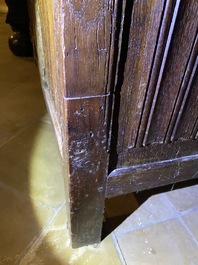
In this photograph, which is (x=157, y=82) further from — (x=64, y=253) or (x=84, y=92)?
(x=64, y=253)

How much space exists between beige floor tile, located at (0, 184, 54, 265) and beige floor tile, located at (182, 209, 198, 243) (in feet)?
1.52

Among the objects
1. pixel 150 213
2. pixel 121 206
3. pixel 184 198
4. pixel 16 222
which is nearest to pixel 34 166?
pixel 16 222

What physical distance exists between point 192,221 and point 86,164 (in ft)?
1.70

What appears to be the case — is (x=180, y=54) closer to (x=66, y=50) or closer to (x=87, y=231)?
(x=66, y=50)

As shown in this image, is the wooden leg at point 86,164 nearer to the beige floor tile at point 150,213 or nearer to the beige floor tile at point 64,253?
the beige floor tile at point 64,253

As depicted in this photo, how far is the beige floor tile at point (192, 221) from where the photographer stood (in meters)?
0.87

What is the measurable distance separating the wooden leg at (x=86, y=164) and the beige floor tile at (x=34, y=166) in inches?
9.3

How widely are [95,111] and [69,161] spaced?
0.13 metres

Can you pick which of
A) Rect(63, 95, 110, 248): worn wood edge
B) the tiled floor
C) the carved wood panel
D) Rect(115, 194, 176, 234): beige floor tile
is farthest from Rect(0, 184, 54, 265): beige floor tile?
the carved wood panel

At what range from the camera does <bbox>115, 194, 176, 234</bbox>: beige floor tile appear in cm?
87

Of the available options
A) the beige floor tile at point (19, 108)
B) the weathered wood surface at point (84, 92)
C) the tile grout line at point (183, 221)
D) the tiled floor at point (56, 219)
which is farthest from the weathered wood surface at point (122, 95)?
the beige floor tile at point (19, 108)

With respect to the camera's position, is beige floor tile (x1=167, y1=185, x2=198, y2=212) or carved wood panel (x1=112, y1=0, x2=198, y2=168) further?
beige floor tile (x1=167, y1=185, x2=198, y2=212)

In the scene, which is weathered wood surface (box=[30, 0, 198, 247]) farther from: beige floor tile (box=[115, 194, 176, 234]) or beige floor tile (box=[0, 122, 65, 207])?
beige floor tile (box=[0, 122, 65, 207])

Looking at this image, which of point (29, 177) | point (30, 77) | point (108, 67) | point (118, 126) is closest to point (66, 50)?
point (108, 67)
